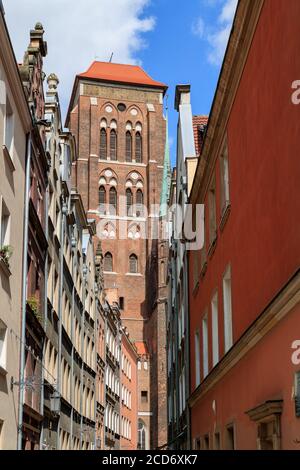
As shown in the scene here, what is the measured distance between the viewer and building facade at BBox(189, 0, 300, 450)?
410 inches

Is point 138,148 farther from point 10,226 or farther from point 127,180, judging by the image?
point 10,226

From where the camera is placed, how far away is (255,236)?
1319 centimetres

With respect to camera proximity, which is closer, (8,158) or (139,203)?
(8,158)

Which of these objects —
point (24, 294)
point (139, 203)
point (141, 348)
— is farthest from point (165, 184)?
point (24, 294)

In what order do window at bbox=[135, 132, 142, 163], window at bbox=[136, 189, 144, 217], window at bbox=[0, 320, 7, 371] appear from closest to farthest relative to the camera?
window at bbox=[0, 320, 7, 371] → window at bbox=[136, 189, 144, 217] → window at bbox=[135, 132, 142, 163]

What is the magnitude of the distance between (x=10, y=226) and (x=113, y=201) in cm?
7022

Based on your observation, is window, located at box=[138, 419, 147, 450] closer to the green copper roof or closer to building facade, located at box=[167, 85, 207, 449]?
the green copper roof

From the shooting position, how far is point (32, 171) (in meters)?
22.2

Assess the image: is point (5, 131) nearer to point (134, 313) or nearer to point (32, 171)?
point (32, 171)

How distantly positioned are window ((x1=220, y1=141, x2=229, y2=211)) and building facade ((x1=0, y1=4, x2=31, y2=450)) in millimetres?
4980

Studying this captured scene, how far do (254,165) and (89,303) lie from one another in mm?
29418

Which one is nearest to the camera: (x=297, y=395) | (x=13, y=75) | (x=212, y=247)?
(x=297, y=395)

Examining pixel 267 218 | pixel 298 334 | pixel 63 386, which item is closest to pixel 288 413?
pixel 298 334

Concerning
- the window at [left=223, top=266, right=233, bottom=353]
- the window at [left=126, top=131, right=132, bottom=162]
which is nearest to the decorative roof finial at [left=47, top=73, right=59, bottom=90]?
the window at [left=223, top=266, right=233, bottom=353]
